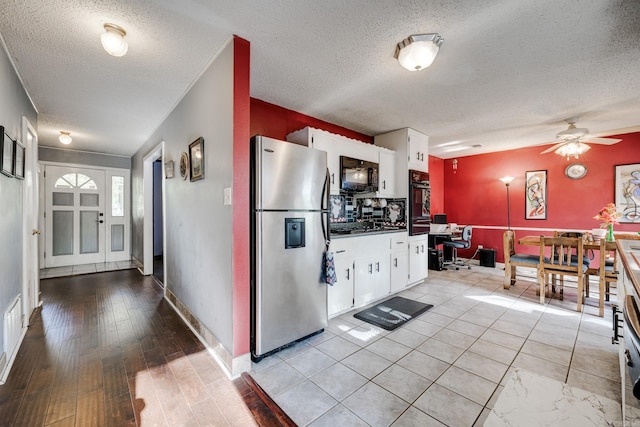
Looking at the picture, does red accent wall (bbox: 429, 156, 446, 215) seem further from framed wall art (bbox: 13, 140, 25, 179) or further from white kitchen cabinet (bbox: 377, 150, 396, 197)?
framed wall art (bbox: 13, 140, 25, 179)

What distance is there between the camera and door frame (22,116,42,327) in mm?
2584

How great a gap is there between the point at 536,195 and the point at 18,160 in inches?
290

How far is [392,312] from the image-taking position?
3.02m

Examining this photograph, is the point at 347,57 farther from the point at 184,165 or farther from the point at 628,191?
the point at 628,191

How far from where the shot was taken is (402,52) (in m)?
1.97

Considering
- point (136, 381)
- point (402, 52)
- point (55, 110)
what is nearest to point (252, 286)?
point (136, 381)

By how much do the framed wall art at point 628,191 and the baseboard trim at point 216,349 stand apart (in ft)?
19.3

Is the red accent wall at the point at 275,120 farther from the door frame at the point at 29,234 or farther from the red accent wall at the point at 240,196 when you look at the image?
the door frame at the point at 29,234

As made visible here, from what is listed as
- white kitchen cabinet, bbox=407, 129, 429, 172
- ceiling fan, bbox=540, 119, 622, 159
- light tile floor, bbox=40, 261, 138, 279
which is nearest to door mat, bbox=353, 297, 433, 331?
white kitchen cabinet, bbox=407, 129, 429, 172

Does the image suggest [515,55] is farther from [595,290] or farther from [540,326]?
[595,290]

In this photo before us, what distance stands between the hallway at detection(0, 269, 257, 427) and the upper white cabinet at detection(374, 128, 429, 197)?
3.31 meters

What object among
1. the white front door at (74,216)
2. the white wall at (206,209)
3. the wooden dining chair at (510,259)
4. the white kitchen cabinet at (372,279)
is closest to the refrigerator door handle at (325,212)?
the white kitchen cabinet at (372,279)

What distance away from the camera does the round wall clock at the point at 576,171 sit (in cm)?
467

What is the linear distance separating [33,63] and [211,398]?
9.81 feet
